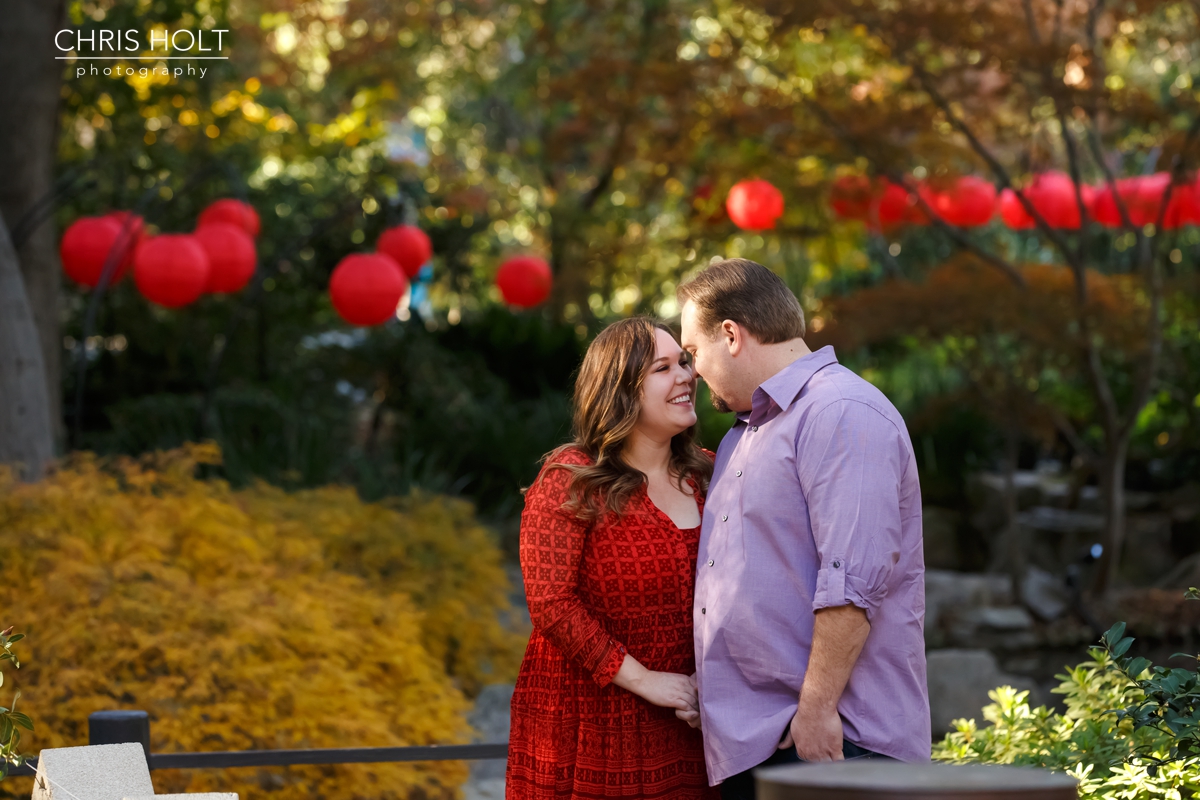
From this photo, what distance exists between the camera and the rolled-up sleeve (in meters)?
2.03

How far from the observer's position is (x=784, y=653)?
216 centimetres

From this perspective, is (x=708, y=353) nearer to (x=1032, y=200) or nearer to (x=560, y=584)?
(x=560, y=584)

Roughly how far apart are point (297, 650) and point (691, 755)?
2358 mm

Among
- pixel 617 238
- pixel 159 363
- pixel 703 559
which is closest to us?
pixel 703 559

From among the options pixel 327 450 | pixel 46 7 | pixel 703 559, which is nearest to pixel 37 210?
pixel 46 7

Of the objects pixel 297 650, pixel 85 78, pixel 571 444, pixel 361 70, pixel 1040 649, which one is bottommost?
pixel 1040 649

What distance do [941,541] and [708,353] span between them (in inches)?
320

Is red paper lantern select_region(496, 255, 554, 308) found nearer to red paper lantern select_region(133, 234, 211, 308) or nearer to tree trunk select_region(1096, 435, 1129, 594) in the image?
red paper lantern select_region(133, 234, 211, 308)

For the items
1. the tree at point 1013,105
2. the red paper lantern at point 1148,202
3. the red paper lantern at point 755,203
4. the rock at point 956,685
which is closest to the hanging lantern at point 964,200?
the tree at point 1013,105

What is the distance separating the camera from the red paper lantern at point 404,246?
7938 mm

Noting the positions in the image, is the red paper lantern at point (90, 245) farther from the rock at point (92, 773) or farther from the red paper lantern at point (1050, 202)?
the red paper lantern at point (1050, 202)

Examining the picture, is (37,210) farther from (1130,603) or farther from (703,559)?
(1130,603)

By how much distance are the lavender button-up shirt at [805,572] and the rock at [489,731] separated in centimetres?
291

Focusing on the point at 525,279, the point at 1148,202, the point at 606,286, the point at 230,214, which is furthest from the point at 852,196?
the point at 230,214
